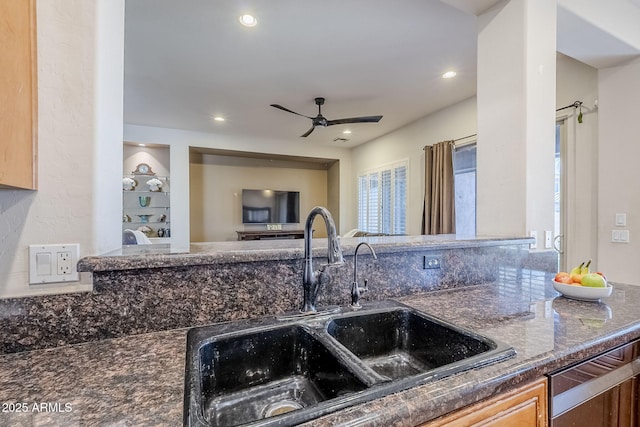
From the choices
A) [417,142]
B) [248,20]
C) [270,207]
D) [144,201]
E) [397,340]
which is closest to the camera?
[397,340]

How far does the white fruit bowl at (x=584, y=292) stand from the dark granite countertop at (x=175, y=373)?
6 centimetres

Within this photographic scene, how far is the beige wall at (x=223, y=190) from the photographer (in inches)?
241

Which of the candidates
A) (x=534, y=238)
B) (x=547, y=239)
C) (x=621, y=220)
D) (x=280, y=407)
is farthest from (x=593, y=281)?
(x=621, y=220)

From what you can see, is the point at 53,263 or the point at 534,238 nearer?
the point at 53,263

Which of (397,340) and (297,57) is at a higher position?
(297,57)

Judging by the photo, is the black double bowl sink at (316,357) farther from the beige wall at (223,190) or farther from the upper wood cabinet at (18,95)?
the beige wall at (223,190)

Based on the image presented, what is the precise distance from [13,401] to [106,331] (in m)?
0.29

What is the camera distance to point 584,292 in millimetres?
1223

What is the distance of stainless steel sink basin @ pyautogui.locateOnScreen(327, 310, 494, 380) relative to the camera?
1001mm

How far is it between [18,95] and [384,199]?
207 inches

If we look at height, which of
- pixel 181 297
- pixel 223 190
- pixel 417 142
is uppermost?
pixel 417 142

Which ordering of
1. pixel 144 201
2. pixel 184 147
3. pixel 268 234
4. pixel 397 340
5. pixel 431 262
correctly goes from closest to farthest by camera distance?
pixel 397 340
pixel 431 262
pixel 144 201
pixel 184 147
pixel 268 234

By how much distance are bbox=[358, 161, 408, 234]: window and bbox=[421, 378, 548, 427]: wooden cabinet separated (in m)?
4.39

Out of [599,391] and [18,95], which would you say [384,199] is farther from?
[18,95]
